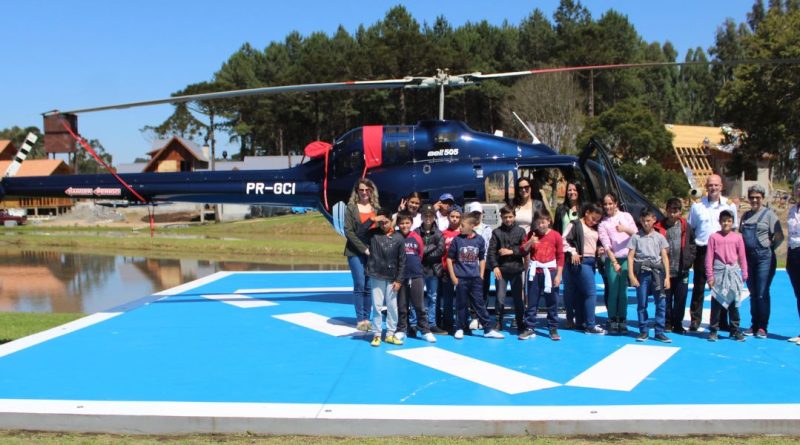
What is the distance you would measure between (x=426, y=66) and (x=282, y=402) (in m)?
41.4

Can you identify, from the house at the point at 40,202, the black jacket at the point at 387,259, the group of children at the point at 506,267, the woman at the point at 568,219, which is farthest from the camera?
the house at the point at 40,202

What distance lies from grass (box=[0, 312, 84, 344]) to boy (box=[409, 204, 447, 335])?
18.3ft

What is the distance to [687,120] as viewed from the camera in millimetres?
75750

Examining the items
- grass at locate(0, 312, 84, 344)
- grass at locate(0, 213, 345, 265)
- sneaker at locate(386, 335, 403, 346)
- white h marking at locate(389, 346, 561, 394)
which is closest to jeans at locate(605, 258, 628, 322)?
white h marking at locate(389, 346, 561, 394)

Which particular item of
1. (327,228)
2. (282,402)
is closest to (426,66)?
(327,228)

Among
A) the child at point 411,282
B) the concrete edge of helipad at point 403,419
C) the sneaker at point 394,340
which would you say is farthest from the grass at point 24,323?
the child at point 411,282

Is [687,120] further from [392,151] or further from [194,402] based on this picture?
[194,402]

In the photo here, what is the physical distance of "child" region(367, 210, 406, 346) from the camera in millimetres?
7289

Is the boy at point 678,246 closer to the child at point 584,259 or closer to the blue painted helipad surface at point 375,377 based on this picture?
the blue painted helipad surface at point 375,377

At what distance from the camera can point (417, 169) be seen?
9594mm

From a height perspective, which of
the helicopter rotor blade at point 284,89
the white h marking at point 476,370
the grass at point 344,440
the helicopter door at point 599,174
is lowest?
the grass at point 344,440

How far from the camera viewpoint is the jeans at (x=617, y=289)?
7770 mm

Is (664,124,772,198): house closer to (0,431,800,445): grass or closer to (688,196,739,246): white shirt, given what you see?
(688,196,739,246): white shirt

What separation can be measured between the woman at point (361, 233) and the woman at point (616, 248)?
105 inches
